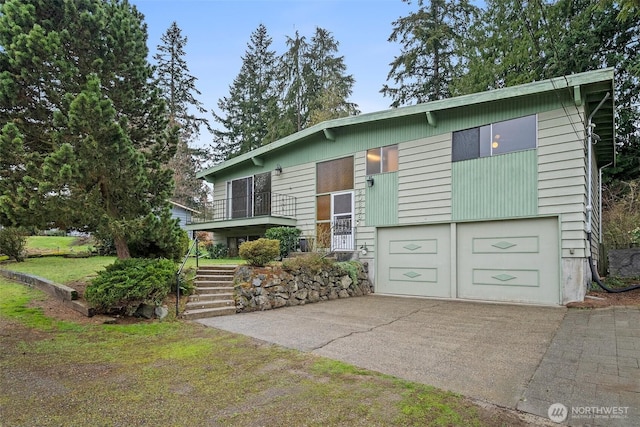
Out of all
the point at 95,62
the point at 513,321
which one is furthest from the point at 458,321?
the point at 95,62

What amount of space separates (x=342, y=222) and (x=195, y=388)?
8.80m

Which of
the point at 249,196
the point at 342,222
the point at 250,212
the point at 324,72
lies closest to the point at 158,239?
the point at 342,222

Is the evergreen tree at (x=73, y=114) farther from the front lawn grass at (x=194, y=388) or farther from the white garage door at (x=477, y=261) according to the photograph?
the white garage door at (x=477, y=261)

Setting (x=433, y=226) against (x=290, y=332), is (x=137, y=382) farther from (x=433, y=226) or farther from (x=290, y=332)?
(x=433, y=226)

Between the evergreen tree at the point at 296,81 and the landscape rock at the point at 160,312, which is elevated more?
the evergreen tree at the point at 296,81

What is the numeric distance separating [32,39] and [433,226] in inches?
367

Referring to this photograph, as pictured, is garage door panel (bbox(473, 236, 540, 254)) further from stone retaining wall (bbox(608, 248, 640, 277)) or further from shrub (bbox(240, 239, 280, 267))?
shrub (bbox(240, 239, 280, 267))

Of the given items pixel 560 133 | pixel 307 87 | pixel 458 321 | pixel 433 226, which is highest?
pixel 307 87

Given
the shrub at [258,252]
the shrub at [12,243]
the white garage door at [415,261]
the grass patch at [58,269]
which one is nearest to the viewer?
the shrub at [258,252]

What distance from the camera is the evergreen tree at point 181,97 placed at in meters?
27.3

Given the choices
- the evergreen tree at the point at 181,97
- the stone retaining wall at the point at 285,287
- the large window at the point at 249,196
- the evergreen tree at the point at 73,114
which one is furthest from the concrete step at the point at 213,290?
the evergreen tree at the point at 181,97

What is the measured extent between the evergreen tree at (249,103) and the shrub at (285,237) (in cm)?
1731

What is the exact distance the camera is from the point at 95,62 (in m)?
6.31

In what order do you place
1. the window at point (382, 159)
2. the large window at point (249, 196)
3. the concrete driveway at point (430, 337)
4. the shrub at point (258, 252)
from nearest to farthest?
the concrete driveway at point (430, 337)
the shrub at point (258, 252)
the window at point (382, 159)
the large window at point (249, 196)
